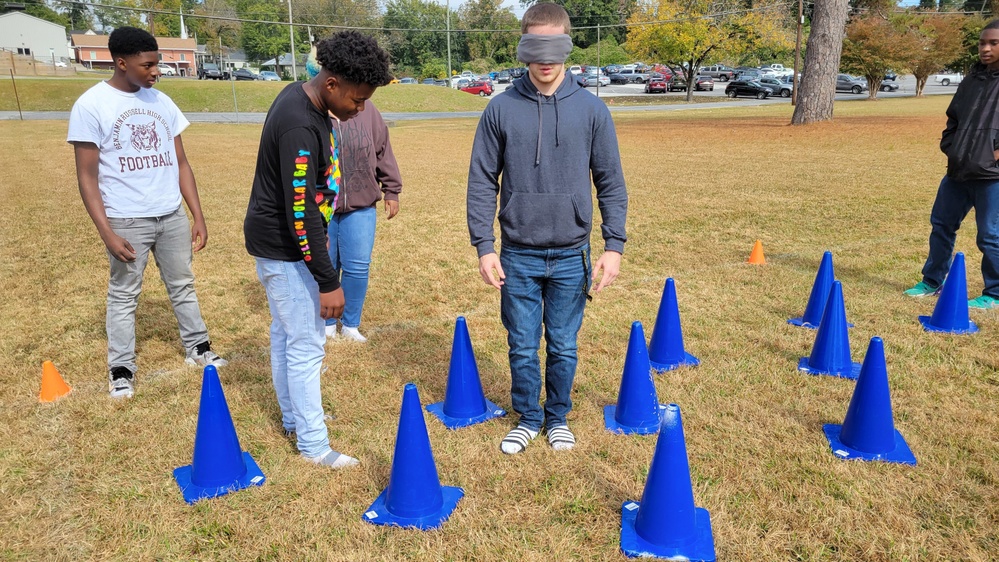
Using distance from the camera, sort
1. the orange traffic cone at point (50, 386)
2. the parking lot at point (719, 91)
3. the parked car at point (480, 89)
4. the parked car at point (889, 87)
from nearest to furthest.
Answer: the orange traffic cone at point (50, 386) → the parking lot at point (719, 91) → the parked car at point (889, 87) → the parked car at point (480, 89)

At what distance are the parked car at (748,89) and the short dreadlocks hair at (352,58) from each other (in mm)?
46644

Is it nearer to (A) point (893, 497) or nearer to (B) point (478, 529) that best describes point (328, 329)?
(B) point (478, 529)

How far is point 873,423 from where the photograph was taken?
10.6ft

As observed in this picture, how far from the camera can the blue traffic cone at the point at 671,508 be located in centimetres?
260

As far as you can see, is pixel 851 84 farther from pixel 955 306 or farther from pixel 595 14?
pixel 955 306

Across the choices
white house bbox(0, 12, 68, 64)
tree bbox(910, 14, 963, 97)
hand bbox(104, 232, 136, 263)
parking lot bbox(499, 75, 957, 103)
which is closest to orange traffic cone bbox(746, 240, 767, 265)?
hand bbox(104, 232, 136, 263)

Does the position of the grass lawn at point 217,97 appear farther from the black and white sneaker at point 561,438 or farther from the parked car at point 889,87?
the black and white sneaker at point 561,438

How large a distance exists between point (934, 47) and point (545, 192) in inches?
2005

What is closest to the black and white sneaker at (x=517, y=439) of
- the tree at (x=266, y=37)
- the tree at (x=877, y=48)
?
the tree at (x=877, y=48)

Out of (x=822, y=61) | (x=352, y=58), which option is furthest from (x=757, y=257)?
(x=822, y=61)

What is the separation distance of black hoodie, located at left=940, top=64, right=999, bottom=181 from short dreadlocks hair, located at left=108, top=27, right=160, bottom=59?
5608 millimetres

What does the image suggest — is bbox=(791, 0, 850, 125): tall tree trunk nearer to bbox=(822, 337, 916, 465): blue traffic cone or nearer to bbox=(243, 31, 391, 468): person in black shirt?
bbox=(822, 337, 916, 465): blue traffic cone

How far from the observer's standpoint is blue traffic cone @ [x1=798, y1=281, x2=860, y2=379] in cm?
418

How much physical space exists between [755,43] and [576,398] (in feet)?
161
